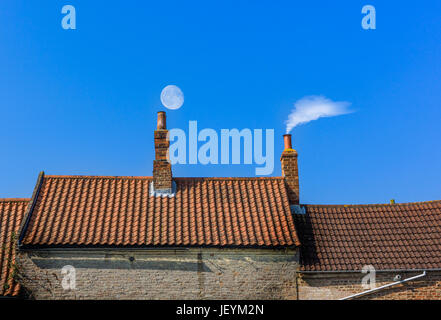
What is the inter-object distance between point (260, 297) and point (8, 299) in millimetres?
6952

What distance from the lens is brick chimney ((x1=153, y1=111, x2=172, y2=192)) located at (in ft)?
50.9

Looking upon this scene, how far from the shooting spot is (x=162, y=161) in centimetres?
1580

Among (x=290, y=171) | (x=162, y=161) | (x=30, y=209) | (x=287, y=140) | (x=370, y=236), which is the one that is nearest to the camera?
(x=30, y=209)

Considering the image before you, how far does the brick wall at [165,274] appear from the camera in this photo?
13.0m

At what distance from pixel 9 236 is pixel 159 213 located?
463 centimetres

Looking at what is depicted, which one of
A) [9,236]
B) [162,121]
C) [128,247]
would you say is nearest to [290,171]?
[162,121]

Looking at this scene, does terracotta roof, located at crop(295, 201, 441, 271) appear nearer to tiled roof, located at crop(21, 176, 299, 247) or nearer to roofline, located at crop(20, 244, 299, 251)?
tiled roof, located at crop(21, 176, 299, 247)

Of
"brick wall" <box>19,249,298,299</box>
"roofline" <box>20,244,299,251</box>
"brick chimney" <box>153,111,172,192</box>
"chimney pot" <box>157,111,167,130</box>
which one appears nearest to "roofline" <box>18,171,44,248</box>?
"roofline" <box>20,244,299,251</box>

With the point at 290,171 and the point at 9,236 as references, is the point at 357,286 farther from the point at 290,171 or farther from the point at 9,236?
the point at 9,236

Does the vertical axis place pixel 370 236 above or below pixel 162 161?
below

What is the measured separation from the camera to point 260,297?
13.3m

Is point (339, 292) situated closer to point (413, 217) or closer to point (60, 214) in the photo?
point (413, 217)
